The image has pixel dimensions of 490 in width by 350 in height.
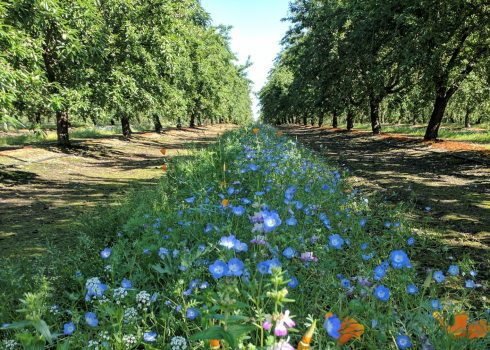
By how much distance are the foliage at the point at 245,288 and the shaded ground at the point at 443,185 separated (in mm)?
390

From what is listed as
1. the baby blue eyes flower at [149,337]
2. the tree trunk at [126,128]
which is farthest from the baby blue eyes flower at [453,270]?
the tree trunk at [126,128]

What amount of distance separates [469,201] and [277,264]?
5.16 meters

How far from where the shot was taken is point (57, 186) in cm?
648

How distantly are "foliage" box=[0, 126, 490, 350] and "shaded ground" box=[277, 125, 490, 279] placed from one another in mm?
390

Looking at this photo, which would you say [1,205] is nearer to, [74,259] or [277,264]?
[74,259]

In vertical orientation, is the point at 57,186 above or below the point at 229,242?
below

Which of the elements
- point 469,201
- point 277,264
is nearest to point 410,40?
point 469,201

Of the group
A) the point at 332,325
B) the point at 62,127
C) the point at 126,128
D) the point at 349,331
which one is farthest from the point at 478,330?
the point at 126,128

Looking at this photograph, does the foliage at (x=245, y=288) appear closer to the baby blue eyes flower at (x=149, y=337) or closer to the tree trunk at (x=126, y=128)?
the baby blue eyes flower at (x=149, y=337)

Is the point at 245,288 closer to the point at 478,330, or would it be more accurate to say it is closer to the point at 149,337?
the point at 149,337

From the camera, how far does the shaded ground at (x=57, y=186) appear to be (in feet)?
12.2

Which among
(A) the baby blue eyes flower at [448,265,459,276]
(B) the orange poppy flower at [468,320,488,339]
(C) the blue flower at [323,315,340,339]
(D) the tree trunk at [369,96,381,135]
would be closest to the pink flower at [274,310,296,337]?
(C) the blue flower at [323,315,340,339]

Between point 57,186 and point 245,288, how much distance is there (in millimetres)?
6644

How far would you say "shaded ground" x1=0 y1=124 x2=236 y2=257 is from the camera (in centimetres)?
371
